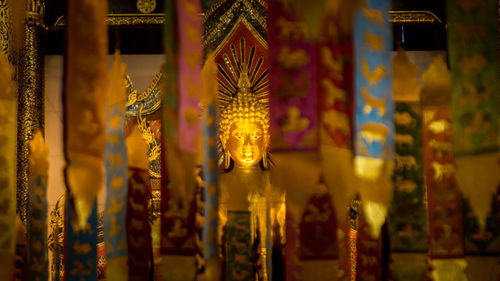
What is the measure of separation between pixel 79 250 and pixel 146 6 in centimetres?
195

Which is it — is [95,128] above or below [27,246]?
above

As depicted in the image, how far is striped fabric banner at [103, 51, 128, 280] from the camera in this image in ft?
8.86

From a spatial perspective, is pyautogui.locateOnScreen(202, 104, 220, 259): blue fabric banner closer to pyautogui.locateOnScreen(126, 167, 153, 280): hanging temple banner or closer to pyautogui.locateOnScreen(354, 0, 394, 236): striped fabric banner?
pyautogui.locateOnScreen(126, 167, 153, 280): hanging temple banner

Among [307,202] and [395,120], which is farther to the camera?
[395,120]

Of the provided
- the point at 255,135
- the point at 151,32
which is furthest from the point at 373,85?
the point at 151,32

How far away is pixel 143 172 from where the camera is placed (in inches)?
112


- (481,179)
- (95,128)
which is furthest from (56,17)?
(481,179)

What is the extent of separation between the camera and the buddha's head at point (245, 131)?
353 cm

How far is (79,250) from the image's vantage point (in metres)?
2.62

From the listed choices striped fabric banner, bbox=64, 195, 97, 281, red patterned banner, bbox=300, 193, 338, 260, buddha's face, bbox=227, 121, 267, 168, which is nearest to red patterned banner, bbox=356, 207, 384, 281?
red patterned banner, bbox=300, 193, 338, 260

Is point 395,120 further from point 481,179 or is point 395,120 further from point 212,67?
point 212,67

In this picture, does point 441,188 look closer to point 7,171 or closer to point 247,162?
point 247,162

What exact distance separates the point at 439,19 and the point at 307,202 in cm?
206

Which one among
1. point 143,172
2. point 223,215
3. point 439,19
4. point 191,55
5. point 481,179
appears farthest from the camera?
point 439,19
